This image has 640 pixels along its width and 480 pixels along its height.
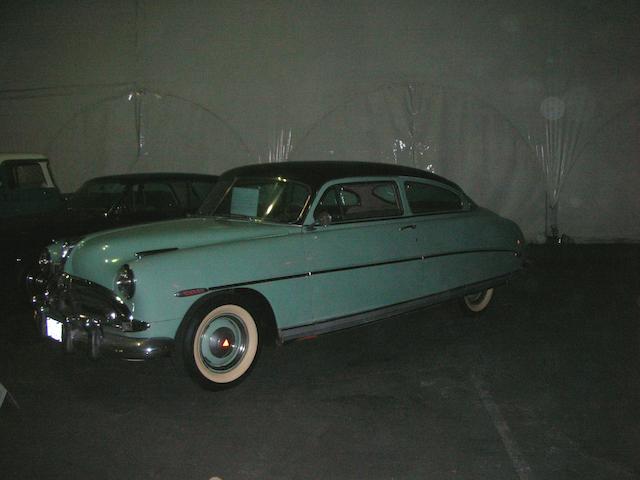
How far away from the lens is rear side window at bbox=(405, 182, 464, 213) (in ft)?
18.1

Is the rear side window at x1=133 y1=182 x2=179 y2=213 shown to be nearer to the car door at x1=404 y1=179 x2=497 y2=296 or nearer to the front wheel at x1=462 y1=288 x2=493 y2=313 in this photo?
the car door at x1=404 y1=179 x2=497 y2=296

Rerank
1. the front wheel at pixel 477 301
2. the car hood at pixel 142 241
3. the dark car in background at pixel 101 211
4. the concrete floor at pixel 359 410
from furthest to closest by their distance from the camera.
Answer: the dark car in background at pixel 101 211
the front wheel at pixel 477 301
the car hood at pixel 142 241
the concrete floor at pixel 359 410

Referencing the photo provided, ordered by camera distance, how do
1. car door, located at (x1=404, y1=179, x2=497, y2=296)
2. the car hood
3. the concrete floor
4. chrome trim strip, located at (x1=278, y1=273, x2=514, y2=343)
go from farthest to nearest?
car door, located at (x1=404, y1=179, x2=497, y2=296) → chrome trim strip, located at (x1=278, y1=273, x2=514, y2=343) → the car hood → the concrete floor

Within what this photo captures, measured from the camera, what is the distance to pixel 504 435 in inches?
141

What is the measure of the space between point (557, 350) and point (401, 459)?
2.45 metres

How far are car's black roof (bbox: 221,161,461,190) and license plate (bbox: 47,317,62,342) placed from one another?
1.89 meters

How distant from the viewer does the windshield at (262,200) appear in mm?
4875

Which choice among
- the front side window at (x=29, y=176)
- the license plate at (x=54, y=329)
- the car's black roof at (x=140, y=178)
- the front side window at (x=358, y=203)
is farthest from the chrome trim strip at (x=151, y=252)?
the front side window at (x=29, y=176)

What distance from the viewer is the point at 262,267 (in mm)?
4410

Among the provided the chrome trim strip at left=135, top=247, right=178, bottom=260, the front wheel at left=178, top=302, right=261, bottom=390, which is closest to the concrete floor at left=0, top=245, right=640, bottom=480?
the front wheel at left=178, top=302, right=261, bottom=390

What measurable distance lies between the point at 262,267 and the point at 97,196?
406cm

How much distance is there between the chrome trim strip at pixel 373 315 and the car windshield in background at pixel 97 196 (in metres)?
3.75

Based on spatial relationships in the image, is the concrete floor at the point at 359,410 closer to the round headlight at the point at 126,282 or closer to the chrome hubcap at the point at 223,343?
the chrome hubcap at the point at 223,343

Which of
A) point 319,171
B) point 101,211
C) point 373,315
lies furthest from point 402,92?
point 373,315
